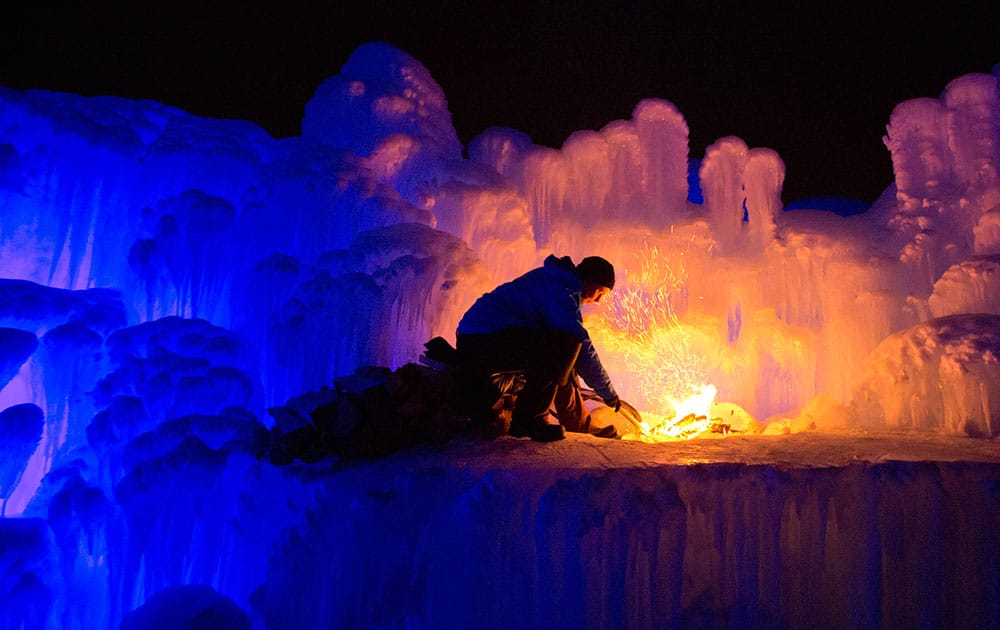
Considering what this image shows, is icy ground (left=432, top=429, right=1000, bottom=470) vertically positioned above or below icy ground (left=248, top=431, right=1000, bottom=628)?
above

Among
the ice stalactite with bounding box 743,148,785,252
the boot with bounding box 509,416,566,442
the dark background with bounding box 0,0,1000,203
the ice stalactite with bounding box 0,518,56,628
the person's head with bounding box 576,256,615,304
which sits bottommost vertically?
the ice stalactite with bounding box 0,518,56,628

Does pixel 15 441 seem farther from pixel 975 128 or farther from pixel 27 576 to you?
pixel 975 128

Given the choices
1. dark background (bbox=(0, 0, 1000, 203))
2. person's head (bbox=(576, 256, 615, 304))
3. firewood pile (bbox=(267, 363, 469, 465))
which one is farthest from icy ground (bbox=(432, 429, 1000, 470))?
dark background (bbox=(0, 0, 1000, 203))

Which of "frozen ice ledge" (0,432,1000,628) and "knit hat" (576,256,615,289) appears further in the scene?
"knit hat" (576,256,615,289)

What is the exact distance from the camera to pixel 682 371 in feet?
28.4

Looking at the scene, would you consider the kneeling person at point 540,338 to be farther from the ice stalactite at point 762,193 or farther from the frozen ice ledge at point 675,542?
the ice stalactite at point 762,193

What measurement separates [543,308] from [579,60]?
712 centimetres

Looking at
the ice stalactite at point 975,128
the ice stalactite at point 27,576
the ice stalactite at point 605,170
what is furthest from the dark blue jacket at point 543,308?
the ice stalactite at point 975,128

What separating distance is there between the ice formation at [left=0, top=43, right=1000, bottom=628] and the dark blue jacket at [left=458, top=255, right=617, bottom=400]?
759 millimetres

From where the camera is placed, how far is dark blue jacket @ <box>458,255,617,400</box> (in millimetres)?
4219

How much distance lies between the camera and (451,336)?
5.54m

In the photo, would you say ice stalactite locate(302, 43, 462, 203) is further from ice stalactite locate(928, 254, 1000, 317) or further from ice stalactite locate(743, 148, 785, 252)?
ice stalactite locate(928, 254, 1000, 317)

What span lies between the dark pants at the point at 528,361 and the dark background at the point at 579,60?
701 centimetres

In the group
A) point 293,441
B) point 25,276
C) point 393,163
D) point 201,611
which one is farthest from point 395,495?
point 25,276
